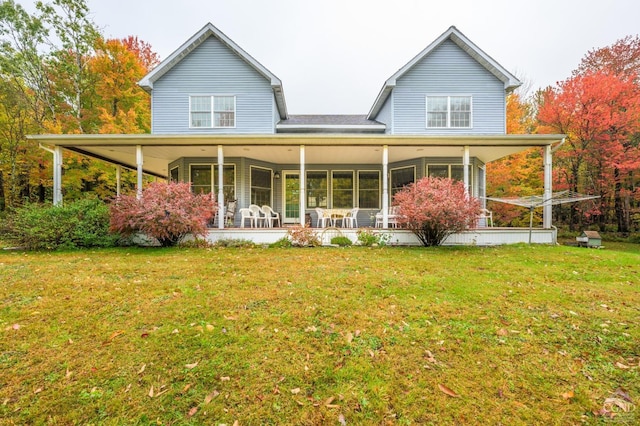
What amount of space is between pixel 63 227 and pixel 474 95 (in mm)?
14055

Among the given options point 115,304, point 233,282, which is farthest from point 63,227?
point 233,282

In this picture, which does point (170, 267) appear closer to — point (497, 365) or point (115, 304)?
point (115, 304)

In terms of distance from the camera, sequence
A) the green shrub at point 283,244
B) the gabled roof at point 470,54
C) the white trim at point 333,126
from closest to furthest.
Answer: the green shrub at point 283,244, the gabled roof at point 470,54, the white trim at point 333,126

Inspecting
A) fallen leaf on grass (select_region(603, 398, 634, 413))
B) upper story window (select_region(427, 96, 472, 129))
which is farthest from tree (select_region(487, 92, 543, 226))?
fallen leaf on grass (select_region(603, 398, 634, 413))

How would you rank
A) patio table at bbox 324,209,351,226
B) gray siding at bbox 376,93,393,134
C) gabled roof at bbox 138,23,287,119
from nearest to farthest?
1. patio table at bbox 324,209,351,226
2. gabled roof at bbox 138,23,287,119
3. gray siding at bbox 376,93,393,134

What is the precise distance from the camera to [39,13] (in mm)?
14039

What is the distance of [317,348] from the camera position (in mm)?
2523

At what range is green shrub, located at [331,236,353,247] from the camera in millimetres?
7887

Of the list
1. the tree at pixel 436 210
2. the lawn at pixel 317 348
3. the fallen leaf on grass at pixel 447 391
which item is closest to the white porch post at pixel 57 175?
the lawn at pixel 317 348

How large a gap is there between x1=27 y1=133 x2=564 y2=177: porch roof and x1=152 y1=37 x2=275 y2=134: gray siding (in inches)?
54.8

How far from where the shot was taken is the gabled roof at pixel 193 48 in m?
10.3

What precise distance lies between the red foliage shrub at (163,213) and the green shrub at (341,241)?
3514 mm

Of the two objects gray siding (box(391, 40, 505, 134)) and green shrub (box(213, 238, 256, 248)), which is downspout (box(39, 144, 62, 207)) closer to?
green shrub (box(213, 238, 256, 248))

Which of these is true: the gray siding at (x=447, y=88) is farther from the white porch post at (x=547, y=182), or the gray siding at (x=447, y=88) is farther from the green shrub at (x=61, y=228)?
the green shrub at (x=61, y=228)
